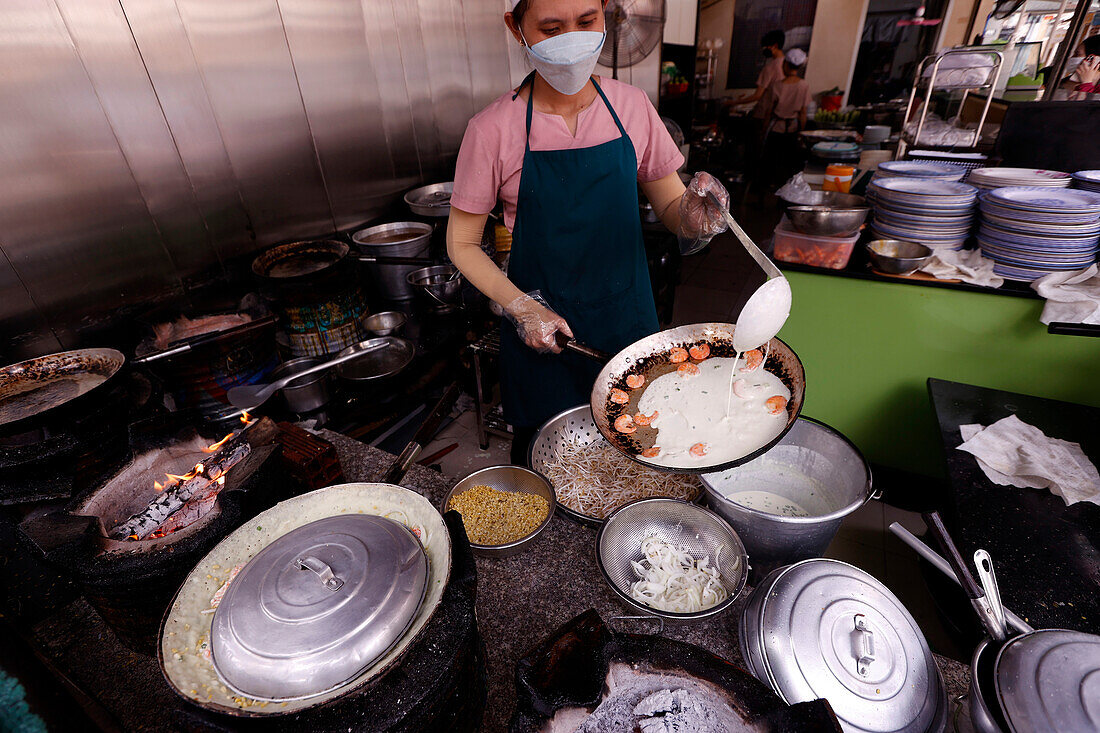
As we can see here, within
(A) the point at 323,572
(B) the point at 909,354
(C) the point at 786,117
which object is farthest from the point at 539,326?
(C) the point at 786,117

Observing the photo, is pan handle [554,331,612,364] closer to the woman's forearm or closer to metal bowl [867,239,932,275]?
the woman's forearm

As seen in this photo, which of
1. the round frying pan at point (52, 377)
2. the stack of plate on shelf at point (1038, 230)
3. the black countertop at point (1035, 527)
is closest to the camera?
the black countertop at point (1035, 527)

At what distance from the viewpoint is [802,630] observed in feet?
3.84

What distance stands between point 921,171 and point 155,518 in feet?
15.5

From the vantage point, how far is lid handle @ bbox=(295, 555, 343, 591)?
989 millimetres

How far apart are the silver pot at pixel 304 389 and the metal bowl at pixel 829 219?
3344mm

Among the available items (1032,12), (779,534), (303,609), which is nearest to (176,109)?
(303,609)

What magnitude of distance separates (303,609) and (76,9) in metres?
3.67

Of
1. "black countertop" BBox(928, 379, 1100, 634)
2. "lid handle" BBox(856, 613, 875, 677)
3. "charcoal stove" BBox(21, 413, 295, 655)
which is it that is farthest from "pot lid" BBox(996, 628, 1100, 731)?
"charcoal stove" BBox(21, 413, 295, 655)

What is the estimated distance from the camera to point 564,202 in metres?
2.28

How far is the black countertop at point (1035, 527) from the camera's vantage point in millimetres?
1566

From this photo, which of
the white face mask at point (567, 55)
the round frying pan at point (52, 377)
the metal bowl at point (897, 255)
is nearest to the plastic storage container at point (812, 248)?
the metal bowl at point (897, 255)

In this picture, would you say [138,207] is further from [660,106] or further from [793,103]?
[793,103]

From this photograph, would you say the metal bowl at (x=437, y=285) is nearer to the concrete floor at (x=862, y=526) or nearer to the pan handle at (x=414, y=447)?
the concrete floor at (x=862, y=526)
